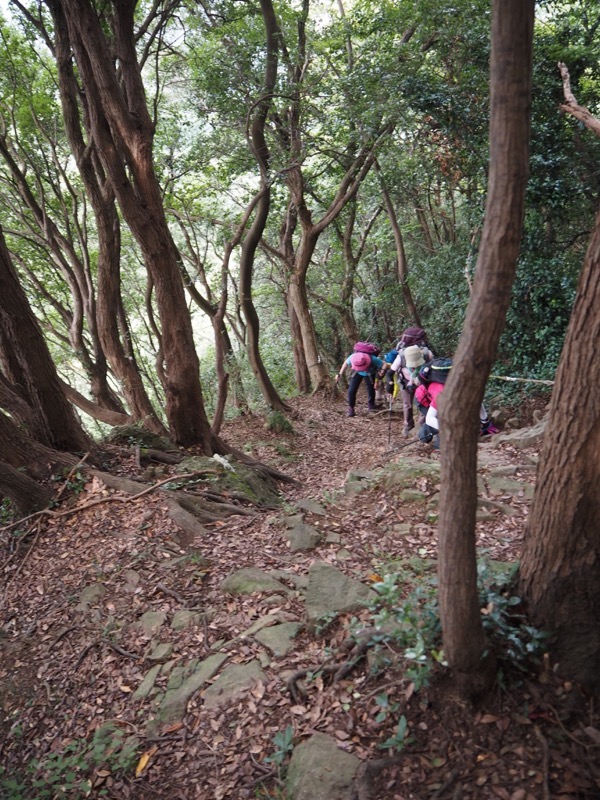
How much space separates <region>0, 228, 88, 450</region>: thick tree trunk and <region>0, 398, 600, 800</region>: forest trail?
3.10 feet

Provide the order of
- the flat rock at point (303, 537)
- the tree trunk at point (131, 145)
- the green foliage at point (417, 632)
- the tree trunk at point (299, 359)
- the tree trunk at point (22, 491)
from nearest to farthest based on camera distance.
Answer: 1. the green foliage at point (417, 632)
2. the flat rock at point (303, 537)
3. the tree trunk at point (22, 491)
4. the tree trunk at point (131, 145)
5. the tree trunk at point (299, 359)

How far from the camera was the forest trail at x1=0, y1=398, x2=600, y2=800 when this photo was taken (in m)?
2.47

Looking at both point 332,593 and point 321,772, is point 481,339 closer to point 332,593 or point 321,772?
point 321,772

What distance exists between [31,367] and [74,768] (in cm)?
434

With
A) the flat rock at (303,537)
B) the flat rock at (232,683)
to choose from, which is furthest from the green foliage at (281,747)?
the flat rock at (303,537)

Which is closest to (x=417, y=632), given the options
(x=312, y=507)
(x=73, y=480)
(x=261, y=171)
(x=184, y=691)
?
(x=184, y=691)

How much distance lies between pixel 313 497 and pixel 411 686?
4198 mm

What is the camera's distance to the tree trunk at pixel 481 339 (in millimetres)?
1763

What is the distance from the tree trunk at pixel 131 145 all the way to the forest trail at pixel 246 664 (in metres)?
2.45

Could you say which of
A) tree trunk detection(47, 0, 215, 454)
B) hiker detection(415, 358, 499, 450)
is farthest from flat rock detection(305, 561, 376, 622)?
tree trunk detection(47, 0, 215, 454)

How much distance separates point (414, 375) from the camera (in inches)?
315

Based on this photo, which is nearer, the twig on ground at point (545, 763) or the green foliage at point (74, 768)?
the twig on ground at point (545, 763)

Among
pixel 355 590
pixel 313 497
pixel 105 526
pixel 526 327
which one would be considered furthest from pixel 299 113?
pixel 355 590

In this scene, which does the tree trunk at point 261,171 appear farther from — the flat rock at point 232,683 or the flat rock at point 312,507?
the flat rock at point 232,683
